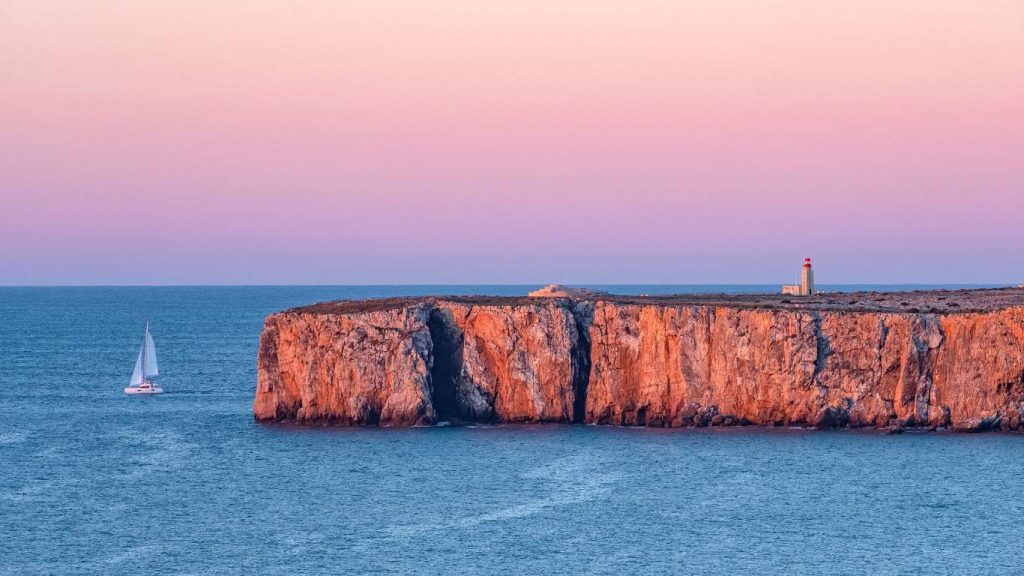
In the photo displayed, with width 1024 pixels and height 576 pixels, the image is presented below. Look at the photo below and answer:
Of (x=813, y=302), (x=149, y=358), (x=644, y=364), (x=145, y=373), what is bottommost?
(x=145, y=373)

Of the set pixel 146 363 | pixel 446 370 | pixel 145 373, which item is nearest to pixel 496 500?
pixel 446 370

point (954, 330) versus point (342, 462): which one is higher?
point (954, 330)

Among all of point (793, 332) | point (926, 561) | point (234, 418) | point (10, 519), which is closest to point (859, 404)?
point (793, 332)

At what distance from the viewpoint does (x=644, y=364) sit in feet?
274

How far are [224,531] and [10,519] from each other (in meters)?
9.73

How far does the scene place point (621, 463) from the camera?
71.1 meters

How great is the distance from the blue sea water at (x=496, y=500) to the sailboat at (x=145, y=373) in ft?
48.3

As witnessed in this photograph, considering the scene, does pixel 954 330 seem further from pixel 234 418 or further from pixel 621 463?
pixel 234 418

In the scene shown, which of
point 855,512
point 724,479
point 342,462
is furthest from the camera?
point 342,462

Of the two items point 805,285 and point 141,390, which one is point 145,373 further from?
point 805,285

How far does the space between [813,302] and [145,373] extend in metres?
50.2

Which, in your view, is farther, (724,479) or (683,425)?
(683,425)

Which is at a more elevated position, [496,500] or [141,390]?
[141,390]

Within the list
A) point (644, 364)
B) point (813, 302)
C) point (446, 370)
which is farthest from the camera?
point (813, 302)
